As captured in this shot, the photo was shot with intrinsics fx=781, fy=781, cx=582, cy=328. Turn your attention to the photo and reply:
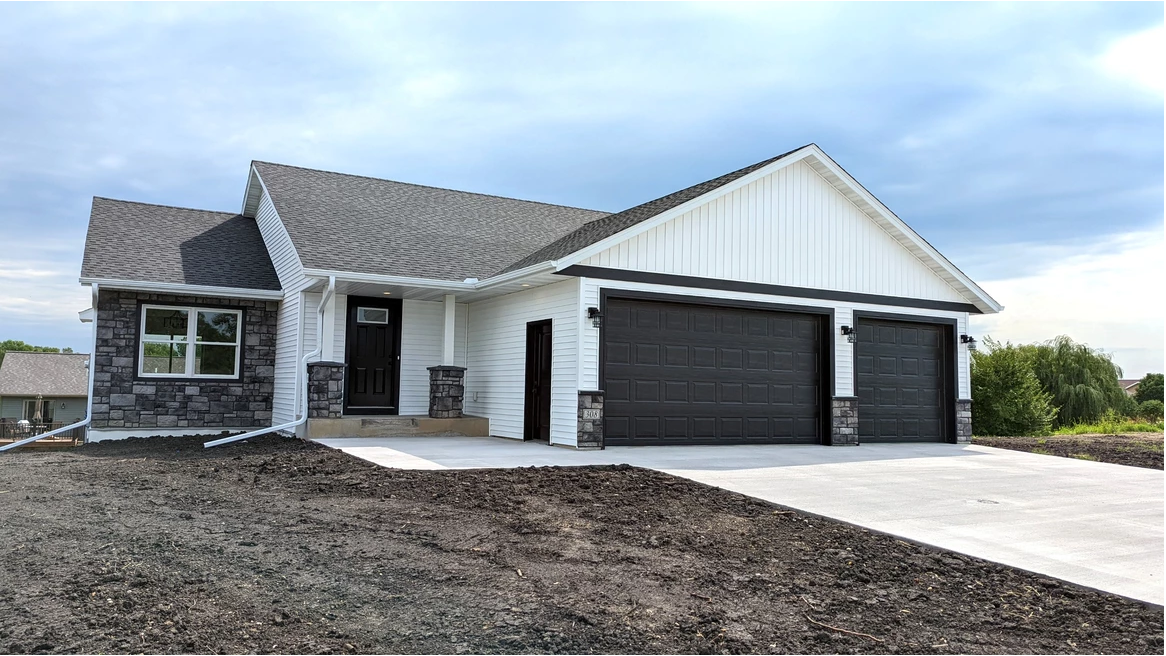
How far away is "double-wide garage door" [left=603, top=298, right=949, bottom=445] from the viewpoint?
39.8 ft

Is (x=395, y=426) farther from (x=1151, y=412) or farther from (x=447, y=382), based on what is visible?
(x=1151, y=412)

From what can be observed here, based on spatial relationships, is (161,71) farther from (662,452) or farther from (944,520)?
(944,520)

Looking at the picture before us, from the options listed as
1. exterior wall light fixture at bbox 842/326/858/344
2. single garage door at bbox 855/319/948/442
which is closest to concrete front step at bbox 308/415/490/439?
exterior wall light fixture at bbox 842/326/858/344

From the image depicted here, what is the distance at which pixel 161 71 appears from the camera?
453 inches

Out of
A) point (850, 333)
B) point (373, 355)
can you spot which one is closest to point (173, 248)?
point (373, 355)

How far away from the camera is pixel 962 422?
49.0 feet

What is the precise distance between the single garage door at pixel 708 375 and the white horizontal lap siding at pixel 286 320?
557cm

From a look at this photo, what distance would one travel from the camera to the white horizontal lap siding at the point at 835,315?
38.2ft

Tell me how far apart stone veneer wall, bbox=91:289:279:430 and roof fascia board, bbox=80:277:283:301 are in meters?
0.40

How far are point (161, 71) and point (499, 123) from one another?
533 cm

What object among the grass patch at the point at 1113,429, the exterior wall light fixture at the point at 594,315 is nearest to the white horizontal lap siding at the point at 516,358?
the exterior wall light fixture at the point at 594,315

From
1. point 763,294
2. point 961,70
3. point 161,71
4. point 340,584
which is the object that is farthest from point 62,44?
point 961,70

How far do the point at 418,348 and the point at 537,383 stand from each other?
9.26ft

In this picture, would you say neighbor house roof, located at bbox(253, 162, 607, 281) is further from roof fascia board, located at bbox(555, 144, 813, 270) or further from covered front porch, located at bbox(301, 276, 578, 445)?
roof fascia board, located at bbox(555, 144, 813, 270)
